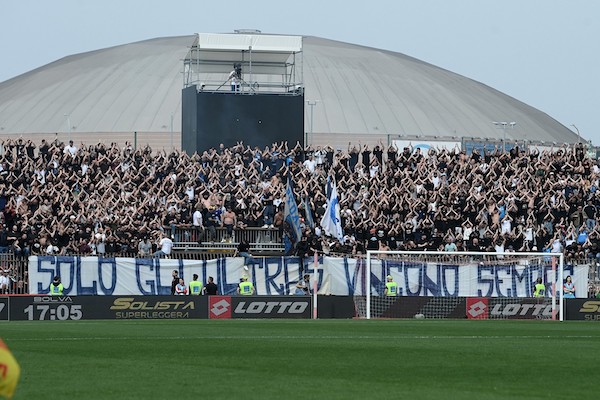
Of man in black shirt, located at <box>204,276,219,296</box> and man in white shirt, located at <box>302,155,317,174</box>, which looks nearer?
man in black shirt, located at <box>204,276,219,296</box>

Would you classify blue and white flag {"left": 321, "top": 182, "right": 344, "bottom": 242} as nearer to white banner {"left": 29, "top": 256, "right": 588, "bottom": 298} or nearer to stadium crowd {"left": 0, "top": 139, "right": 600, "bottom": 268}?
stadium crowd {"left": 0, "top": 139, "right": 600, "bottom": 268}

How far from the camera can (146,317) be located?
144ft

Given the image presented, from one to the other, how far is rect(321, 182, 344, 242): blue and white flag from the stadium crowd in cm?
60

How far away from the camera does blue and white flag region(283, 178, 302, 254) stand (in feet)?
170

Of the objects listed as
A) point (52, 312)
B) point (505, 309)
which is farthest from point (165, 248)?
point (505, 309)

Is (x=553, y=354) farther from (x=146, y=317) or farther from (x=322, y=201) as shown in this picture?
(x=322, y=201)

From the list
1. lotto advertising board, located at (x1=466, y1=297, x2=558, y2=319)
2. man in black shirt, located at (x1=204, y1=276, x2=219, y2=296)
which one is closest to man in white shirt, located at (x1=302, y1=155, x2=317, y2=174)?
man in black shirt, located at (x1=204, y1=276, x2=219, y2=296)

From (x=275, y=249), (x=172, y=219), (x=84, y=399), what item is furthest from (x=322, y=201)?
(x=84, y=399)

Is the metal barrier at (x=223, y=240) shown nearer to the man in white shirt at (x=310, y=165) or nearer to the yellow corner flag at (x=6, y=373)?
the man in white shirt at (x=310, y=165)

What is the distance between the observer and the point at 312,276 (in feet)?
164

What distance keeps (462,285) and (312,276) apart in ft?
20.5

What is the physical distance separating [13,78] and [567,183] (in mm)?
77458

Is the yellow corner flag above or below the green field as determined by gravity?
above

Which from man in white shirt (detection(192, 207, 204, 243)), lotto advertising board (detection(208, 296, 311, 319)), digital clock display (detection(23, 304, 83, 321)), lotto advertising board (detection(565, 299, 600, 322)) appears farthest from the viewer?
man in white shirt (detection(192, 207, 204, 243))
